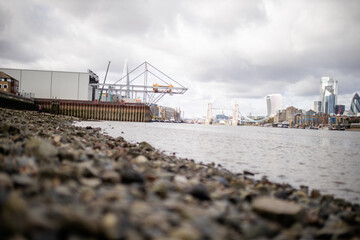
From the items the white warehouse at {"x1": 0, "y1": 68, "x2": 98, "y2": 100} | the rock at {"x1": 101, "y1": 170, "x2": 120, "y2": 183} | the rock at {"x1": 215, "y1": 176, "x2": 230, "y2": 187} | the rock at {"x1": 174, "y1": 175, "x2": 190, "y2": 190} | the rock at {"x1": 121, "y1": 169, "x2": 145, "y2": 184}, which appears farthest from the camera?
the white warehouse at {"x1": 0, "y1": 68, "x2": 98, "y2": 100}

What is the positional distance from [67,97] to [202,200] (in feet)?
→ 227

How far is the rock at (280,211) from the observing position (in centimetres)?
304

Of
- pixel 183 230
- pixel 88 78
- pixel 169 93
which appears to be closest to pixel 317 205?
pixel 183 230

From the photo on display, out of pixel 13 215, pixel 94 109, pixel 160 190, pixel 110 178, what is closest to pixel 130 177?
pixel 110 178

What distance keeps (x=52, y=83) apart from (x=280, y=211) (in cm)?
7169

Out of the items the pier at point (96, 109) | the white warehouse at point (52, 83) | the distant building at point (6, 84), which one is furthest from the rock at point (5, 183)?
the white warehouse at point (52, 83)

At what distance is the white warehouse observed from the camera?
210 feet

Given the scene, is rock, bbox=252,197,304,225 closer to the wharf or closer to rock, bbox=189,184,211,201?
rock, bbox=189,184,211,201

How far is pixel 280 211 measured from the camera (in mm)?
3070

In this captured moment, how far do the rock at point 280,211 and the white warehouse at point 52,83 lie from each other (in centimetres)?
6798

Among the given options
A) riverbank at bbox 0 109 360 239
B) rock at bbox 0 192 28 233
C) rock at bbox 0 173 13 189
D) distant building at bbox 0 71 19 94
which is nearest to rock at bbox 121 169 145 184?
riverbank at bbox 0 109 360 239

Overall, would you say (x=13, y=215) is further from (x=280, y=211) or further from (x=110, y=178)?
(x=280, y=211)

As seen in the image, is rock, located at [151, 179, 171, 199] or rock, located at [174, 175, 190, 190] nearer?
rock, located at [151, 179, 171, 199]

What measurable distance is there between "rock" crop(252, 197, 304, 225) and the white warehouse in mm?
67979
